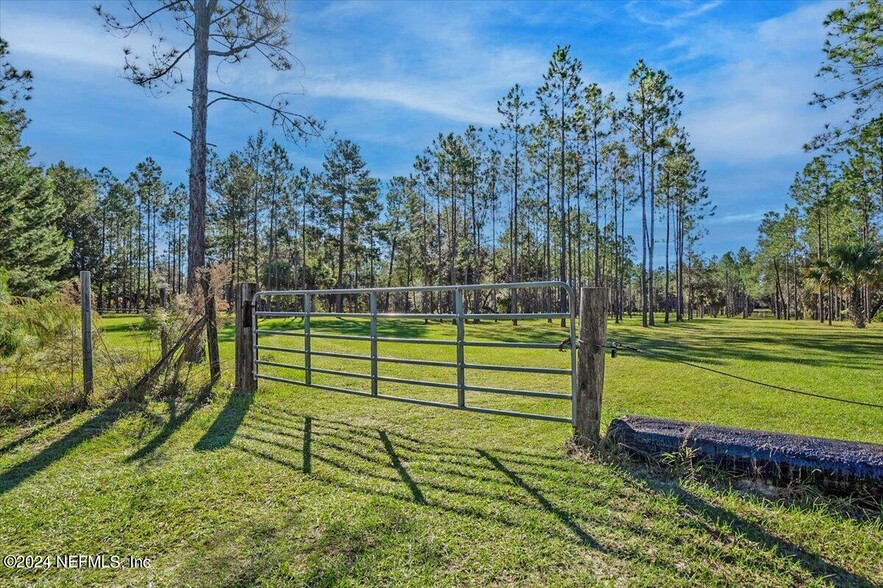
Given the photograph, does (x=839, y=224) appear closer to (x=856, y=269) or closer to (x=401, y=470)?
(x=856, y=269)

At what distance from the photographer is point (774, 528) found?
2.28 m

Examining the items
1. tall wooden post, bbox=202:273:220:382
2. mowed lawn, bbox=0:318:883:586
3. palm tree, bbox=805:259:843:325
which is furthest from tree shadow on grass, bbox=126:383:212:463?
palm tree, bbox=805:259:843:325

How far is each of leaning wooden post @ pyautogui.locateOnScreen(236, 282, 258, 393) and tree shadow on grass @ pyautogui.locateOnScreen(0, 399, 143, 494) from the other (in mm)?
1095

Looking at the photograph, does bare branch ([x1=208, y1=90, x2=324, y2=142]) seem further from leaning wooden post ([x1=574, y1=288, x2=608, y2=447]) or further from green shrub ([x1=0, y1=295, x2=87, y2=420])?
leaning wooden post ([x1=574, y1=288, x2=608, y2=447])

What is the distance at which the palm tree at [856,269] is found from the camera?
21328 mm

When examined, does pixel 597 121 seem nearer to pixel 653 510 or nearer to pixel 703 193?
pixel 703 193

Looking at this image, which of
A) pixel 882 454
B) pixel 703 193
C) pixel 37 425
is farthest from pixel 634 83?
pixel 37 425

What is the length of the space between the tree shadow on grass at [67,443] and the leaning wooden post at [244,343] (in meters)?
1.09

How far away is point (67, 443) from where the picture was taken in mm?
3793

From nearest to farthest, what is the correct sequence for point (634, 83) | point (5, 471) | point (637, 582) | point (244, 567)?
point (637, 582) < point (244, 567) < point (5, 471) < point (634, 83)

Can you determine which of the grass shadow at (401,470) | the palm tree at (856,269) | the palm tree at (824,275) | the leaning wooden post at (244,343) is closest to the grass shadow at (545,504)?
the grass shadow at (401,470)

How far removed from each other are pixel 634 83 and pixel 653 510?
2601 cm

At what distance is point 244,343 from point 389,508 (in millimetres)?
3848

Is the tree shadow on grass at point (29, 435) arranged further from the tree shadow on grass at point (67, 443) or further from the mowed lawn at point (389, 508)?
the tree shadow on grass at point (67, 443)
